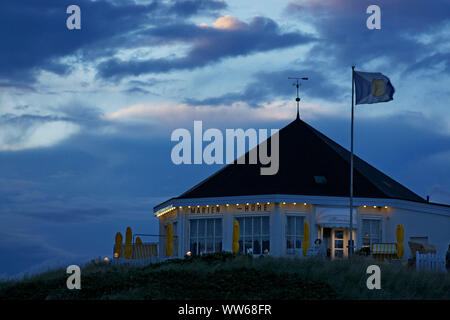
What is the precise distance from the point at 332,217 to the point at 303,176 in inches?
143

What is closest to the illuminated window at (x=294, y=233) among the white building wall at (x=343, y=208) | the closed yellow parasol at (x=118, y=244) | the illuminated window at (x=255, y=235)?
the white building wall at (x=343, y=208)

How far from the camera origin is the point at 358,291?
2272cm

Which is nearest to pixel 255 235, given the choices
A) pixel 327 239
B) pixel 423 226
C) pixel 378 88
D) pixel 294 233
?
pixel 294 233

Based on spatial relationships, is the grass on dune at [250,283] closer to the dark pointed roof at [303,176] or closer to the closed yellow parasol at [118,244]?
the closed yellow parasol at [118,244]

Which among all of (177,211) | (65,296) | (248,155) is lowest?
(65,296)

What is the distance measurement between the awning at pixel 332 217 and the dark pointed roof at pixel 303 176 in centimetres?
97

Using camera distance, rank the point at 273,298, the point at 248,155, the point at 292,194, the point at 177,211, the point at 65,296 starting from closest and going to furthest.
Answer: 1. the point at 273,298
2. the point at 65,296
3. the point at 292,194
4. the point at 177,211
5. the point at 248,155

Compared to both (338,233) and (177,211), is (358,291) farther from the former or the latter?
(177,211)

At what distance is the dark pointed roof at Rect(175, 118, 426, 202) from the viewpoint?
4097cm

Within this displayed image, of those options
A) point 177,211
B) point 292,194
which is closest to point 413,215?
point 292,194

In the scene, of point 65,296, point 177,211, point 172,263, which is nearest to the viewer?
point 65,296

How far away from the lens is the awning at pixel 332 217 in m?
39.2

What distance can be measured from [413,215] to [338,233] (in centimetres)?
449

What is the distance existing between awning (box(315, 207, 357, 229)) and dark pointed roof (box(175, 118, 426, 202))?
973mm
